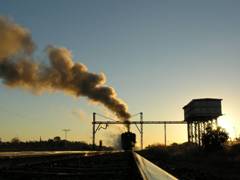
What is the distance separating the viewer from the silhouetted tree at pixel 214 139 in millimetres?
57056

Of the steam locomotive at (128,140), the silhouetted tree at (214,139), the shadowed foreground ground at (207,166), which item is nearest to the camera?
the shadowed foreground ground at (207,166)

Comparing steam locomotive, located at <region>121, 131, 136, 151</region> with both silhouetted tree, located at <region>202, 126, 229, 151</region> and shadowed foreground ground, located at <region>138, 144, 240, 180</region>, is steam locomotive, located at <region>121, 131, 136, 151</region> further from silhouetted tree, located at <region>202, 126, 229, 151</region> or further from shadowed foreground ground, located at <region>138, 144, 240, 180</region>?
shadowed foreground ground, located at <region>138, 144, 240, 180</region>

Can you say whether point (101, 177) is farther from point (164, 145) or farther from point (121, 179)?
point (164, 145)

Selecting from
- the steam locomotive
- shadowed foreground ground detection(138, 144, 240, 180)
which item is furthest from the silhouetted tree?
the steam locomotive

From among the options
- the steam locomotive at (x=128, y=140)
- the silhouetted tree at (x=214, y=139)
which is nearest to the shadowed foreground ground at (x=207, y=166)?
the silhouetted tree at (x=214, y=139)

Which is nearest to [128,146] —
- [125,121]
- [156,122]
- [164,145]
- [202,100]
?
[125,121]

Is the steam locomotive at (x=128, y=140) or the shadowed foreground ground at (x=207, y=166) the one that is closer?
the shadowed foreground ground at (x=207, y=166)

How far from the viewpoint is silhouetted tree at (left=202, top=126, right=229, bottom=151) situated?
57.1 metres

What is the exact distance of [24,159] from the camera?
17.4 metres

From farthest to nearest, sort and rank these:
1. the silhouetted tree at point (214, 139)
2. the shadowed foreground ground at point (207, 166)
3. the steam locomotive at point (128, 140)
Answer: the steam locomotive at point (128, 140) < the silhouetted tree at point (214, 139) < the shadowed foreground ground at point (207, 166)

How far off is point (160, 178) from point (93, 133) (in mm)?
80283

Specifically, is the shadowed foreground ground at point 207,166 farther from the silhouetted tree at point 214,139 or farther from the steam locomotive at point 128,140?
the steam locomotive at point 128,140

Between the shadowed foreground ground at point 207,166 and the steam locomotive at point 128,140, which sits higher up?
the steam locomotive at point 128,140

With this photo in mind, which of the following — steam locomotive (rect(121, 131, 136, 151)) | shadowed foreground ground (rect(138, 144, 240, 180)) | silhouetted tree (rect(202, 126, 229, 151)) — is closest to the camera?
shadowed foreground ground (rect(138, 144, 240, 180))
